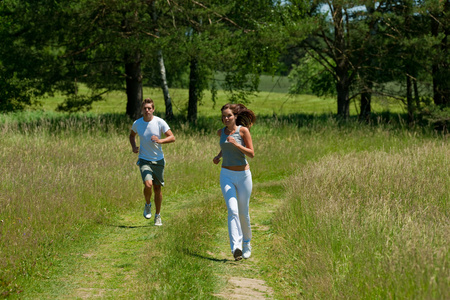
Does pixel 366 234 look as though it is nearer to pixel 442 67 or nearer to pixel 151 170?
pixel 151 170

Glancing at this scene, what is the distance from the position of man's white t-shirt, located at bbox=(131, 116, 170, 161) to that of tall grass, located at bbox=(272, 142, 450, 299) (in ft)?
7.28

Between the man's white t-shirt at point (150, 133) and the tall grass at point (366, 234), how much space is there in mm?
2218

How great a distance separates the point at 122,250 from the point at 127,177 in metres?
3.85

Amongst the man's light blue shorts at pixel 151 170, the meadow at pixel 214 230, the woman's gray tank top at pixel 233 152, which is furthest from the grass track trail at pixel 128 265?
the woman's gray tank top at pixel 233 152

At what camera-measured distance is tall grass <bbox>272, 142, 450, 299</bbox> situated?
470 centimetres

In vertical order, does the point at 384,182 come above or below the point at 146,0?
below

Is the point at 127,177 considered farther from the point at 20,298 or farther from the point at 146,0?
the point at 146,0

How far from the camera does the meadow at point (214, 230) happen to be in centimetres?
530

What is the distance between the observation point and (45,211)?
8.05 m

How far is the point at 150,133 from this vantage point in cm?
823

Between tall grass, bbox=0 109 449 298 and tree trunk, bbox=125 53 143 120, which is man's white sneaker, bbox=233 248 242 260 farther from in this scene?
tree trunk, bbox=125 53 143 120

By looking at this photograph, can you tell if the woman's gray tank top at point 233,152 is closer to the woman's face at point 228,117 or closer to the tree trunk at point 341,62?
the woman's face at point 228,117

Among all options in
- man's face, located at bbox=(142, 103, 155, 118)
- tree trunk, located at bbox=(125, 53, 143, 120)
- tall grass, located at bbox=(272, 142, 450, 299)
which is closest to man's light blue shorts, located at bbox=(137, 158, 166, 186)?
man's face, located at bbox=(142, 103, 155, 118)

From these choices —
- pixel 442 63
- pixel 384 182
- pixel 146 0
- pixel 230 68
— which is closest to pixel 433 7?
pixel 442 63
